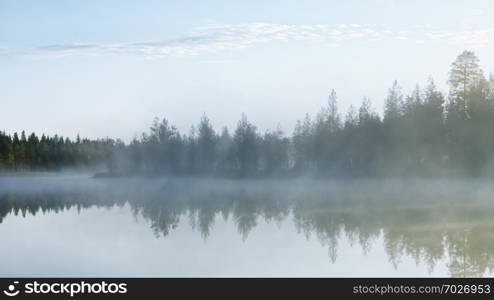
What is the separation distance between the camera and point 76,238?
2356 centimetres

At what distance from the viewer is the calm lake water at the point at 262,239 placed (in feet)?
55.0

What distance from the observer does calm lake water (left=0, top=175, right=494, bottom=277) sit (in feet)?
55.0

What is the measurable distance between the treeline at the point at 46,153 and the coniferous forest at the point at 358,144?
77cm

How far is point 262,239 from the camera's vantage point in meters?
22.3

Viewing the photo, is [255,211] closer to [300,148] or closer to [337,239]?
[337,239]

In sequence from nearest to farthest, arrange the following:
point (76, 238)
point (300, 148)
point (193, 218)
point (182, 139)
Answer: point (76, 238)
point (193, 218)
point (300, 148)
point (182, 139)

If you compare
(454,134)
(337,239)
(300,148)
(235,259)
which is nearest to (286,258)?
(235,259)

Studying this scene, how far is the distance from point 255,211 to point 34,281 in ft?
68.3

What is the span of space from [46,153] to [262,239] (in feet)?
389
